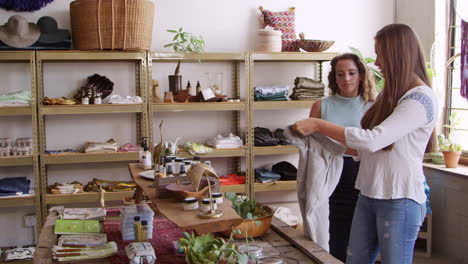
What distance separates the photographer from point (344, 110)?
2.99m

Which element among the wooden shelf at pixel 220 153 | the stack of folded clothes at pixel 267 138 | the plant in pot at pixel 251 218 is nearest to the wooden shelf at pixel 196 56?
the stack of folded clothes at pixel 267 138

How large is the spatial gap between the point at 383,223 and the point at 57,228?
1.60m

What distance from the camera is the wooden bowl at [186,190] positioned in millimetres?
2064

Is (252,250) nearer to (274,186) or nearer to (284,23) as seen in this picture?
(274,186)

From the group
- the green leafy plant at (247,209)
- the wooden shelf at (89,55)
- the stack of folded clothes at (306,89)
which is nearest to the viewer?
the green leafy plant at (247,209)

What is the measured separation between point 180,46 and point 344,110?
6.67 ft

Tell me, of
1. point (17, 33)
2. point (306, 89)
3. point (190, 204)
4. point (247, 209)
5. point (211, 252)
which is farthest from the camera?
point (306, 89)

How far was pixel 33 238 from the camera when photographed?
179 inches

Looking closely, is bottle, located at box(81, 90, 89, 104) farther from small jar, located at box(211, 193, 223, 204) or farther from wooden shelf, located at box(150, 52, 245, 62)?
small jar, located at box(211, 193, 223, 204)

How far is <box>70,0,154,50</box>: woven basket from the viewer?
13.4 feet

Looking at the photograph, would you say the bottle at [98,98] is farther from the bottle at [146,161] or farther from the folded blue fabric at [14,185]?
the bottle at [146,161]

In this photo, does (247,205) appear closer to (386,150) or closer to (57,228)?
(386,150)

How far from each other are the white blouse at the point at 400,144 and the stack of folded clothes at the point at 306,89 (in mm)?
2671

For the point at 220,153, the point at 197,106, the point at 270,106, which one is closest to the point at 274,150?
the point at 270,106
